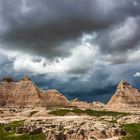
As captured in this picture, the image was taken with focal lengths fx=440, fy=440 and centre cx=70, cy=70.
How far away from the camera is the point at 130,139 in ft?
509

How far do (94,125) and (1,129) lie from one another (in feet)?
149

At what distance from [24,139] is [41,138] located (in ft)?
29.2

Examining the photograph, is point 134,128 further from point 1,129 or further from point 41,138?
point 1,129

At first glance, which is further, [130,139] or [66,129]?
[66,129]

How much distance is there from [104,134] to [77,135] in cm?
1031

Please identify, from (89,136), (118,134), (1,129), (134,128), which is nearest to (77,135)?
(89,136)

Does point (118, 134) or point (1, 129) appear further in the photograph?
point (1, 129)

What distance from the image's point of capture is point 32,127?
576 feet

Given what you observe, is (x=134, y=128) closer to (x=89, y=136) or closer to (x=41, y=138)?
(x=89, y=136)

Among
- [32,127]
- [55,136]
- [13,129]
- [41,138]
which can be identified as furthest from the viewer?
[13,129]

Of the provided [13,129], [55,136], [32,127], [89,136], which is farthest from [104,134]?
[13,129]

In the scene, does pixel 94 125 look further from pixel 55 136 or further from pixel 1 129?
pixel 1 129

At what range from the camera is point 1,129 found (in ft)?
642

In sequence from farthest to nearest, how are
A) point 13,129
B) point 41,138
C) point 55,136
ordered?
point 13,129, point 41,138, point 55,136
